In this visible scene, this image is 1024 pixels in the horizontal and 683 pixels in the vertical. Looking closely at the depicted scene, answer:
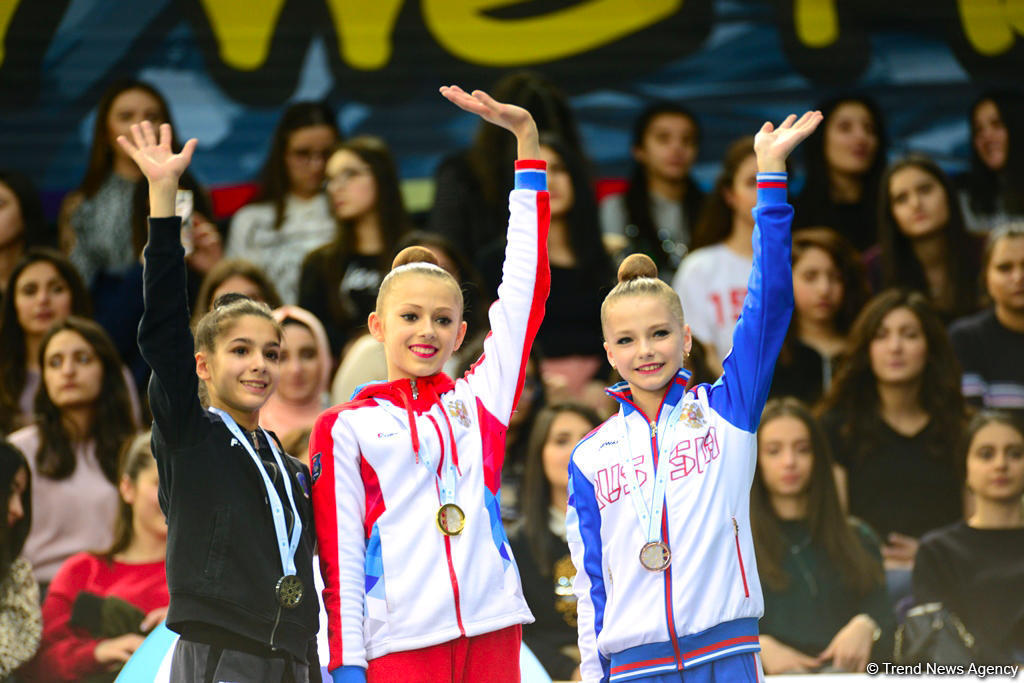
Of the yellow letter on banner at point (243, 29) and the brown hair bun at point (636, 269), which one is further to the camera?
the yellow letter on banner at point (243, 29)

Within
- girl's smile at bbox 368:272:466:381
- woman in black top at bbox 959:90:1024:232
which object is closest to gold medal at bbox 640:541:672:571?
girl's smile at bbox 368:272:466:381

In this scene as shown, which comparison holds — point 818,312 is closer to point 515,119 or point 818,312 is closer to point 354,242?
point 354,242

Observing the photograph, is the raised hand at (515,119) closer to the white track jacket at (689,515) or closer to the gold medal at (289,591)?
the white track jacket at (689,515)

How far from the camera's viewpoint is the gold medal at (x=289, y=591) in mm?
3666

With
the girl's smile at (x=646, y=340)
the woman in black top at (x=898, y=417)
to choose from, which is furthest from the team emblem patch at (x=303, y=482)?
the woman in black top at (x=898, y=417)

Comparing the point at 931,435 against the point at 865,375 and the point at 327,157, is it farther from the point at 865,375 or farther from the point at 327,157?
the point at 327,157

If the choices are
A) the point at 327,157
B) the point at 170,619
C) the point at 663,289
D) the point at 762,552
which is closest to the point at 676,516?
the point at 663,289

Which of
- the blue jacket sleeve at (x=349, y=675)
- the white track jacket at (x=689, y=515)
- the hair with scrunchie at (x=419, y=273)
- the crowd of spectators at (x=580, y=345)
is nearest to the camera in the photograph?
the blue jacket sleeve at (x=349, y=675)

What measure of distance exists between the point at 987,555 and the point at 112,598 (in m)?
3.72

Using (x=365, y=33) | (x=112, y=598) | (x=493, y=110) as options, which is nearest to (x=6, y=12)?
(x=365, y=33)

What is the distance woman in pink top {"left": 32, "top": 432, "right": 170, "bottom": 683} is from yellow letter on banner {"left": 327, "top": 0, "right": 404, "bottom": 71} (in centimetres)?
Answer: 286

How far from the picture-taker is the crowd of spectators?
5836 mm

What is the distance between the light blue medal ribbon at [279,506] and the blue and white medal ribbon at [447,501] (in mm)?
373

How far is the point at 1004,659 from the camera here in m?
6.02
